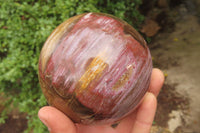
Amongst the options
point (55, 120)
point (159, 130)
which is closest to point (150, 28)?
point (159, 130)

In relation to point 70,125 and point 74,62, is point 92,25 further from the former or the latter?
point 70,125

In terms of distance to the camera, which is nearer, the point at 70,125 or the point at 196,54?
the point at 70,125

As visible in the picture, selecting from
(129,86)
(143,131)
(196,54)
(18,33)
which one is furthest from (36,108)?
(196,54)

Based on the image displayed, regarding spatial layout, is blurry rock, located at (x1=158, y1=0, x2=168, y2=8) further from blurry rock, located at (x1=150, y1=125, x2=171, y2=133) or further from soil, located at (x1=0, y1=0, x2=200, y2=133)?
blurry rock, located at (x1=150, y1=125, x2=171, y2=133)

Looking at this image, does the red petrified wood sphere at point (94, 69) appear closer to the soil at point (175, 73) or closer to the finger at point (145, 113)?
the finger at point (145, 113)

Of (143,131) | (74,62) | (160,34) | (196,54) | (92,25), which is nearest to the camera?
(74,62)

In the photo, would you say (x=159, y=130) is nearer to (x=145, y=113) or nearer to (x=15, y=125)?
(x=145, y=113)
